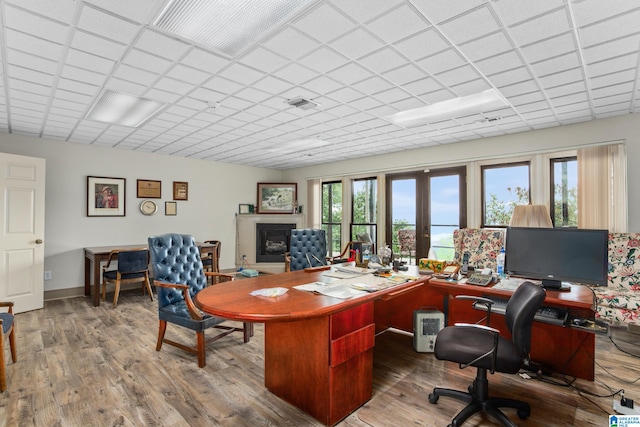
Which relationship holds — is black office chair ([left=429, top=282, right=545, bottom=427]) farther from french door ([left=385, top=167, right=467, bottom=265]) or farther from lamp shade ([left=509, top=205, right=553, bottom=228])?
french door ([left=385, top=167, right=467, bottom=265])

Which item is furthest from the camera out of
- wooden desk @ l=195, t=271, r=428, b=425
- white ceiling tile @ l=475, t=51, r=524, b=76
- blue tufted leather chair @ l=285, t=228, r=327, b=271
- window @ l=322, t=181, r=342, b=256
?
window @ l=322, t=181, r=342, b=256

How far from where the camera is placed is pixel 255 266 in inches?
285

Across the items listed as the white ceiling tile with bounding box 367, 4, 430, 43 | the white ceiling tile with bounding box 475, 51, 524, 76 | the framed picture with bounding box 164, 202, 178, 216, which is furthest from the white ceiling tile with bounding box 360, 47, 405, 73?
the framed picture with bounding box 164, 202, 178, 216

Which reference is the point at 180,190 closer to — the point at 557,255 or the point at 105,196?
the point at 105,196

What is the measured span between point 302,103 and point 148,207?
4090mm

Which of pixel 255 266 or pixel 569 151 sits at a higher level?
pixel 569 151

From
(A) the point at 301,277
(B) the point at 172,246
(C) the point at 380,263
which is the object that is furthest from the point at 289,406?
(B) the point at 172,246

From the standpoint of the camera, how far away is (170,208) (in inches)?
249

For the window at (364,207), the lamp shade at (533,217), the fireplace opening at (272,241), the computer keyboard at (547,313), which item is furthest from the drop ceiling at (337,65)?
the fireplace opening at (272,241)

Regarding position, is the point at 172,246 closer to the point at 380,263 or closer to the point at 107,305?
the point at 380,263

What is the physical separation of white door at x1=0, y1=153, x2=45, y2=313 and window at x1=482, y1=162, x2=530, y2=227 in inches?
258

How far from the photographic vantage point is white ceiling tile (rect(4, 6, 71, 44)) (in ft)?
6.29

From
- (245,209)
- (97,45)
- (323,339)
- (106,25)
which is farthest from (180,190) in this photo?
(323,339)

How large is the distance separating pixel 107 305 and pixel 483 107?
5.68m
